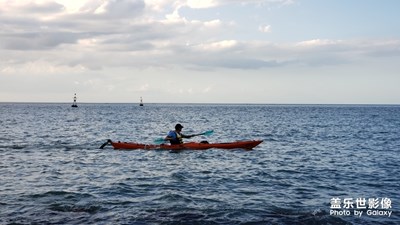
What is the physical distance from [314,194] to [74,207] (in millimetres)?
7913

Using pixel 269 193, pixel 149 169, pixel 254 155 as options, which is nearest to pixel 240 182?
pixel 269 193

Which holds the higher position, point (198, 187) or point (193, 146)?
point (193, 146)

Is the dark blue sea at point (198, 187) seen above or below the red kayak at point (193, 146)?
below

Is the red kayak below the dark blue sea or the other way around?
the other way around

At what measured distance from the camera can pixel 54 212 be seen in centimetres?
1174

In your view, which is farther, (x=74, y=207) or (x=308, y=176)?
(x=308, y=176)

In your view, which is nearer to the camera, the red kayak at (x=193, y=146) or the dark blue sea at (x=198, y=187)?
the dark blue sea at (x=198, y=187)

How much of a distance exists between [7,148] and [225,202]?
20.5 metres

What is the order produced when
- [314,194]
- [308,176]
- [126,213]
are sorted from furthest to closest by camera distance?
[308,176] < [314,194] < [126,213]

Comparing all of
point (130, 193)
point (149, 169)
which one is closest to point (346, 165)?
point (149, 169)

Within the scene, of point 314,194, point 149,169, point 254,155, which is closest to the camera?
point 314,194

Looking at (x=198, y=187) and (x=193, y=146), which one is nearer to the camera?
(x=198, y=187)

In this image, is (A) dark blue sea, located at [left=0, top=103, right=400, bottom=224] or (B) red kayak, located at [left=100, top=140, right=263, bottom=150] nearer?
(A) dark blue sea, located at [left=0, top=103, right=400, bottom=224]

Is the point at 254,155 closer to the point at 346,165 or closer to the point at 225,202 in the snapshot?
the point at 346,165
